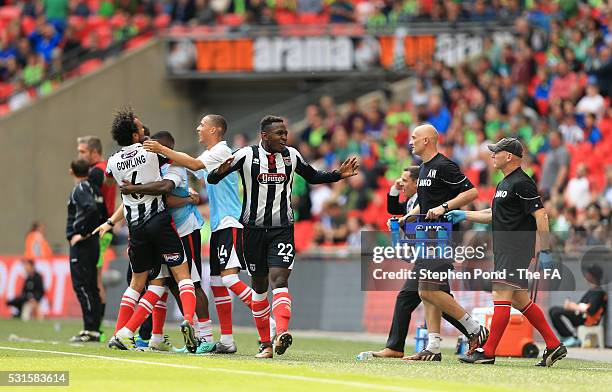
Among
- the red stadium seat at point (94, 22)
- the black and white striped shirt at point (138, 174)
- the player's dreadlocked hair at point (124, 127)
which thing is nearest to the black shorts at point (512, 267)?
the black and white striped shirt at point (138, 174)

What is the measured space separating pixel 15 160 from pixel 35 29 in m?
5.33

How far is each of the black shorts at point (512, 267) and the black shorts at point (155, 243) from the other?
3149 mm

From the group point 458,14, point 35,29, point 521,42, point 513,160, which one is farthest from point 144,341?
point 35,29

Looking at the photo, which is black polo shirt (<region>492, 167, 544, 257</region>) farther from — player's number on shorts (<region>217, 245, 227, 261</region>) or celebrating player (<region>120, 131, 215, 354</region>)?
celebrating player (<region>120, 131, 215, 354</region>)

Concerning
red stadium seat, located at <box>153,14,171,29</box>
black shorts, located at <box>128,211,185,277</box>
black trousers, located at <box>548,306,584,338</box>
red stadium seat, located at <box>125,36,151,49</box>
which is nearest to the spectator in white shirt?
black trousers, located at <box>548,306,584,338</box>

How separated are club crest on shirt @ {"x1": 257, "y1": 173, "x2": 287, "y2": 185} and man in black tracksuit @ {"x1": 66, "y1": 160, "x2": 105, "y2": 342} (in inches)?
150

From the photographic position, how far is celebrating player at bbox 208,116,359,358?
13.1m

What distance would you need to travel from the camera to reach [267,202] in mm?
13180

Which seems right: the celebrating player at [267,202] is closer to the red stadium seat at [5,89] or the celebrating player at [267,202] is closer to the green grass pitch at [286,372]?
the green grass pitch at [286,372]

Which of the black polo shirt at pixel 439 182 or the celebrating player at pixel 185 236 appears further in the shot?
the celebrating player at pixel 185 236

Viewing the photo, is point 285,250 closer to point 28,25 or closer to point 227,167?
point 227,167

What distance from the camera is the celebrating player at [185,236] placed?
1391 cm

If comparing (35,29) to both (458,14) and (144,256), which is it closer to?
(458,14)

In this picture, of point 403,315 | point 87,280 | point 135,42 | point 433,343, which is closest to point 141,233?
point 403,315
